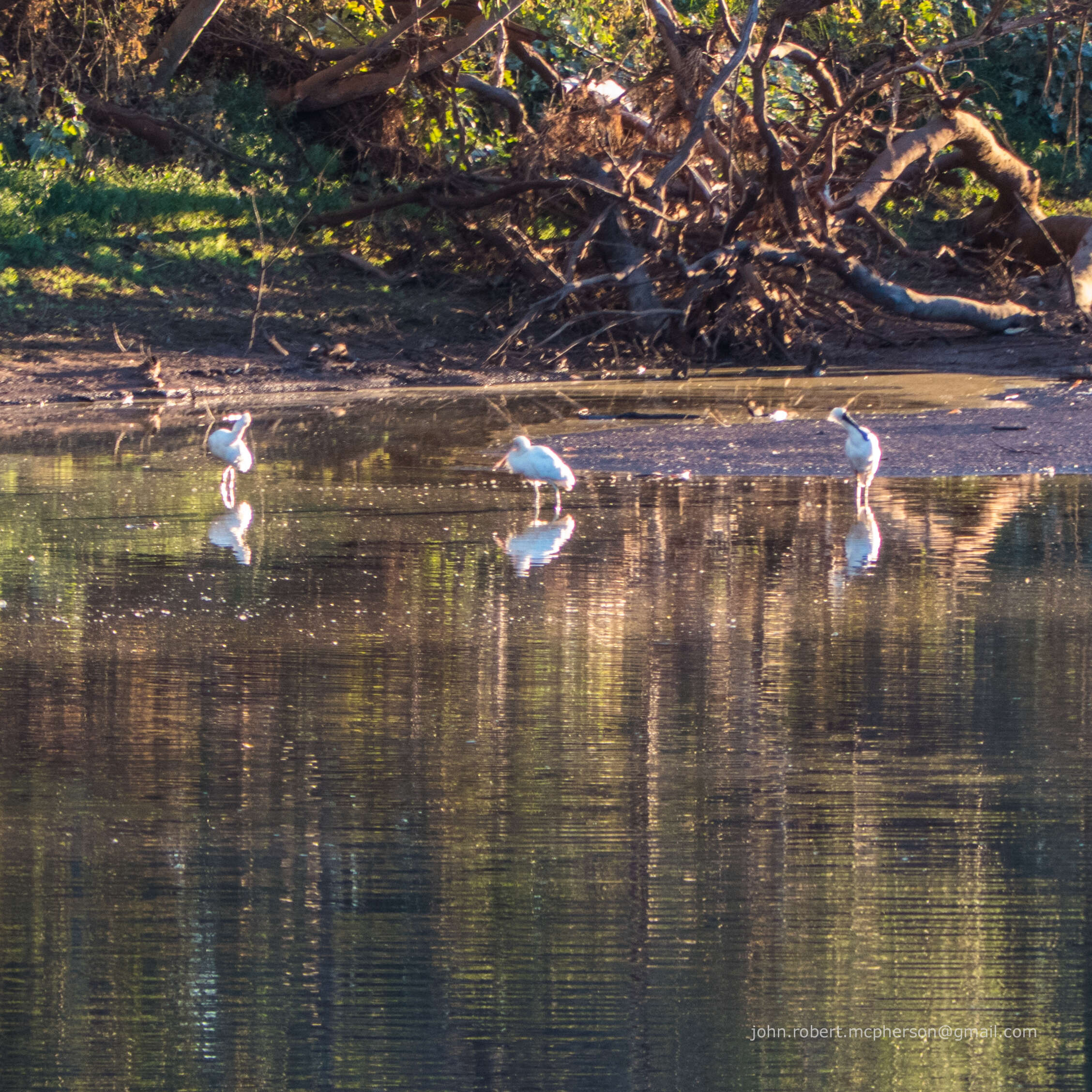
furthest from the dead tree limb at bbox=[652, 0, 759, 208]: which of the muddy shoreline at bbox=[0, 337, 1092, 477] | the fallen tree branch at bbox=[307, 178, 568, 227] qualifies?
the muddy shoreline at bbox=[0, 337, 1092, 477]

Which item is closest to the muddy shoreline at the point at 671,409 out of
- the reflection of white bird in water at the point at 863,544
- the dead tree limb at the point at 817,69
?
the reflection of white bird in water at the point at 863,544

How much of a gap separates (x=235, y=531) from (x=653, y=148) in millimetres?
12373

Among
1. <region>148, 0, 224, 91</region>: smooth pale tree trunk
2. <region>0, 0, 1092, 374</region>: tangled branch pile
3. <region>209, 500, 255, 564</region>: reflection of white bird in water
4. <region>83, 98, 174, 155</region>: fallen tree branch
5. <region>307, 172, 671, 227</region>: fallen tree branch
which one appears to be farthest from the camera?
<region>83, 98, 174, 155</region>: fallen tree branch

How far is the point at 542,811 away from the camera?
5168 millimetres

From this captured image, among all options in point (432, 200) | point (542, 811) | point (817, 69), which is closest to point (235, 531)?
point (542, 811)

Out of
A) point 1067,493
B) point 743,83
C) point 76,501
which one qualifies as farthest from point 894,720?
point 743,83

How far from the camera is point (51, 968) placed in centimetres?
411

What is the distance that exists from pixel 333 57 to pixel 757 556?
56.4 feet

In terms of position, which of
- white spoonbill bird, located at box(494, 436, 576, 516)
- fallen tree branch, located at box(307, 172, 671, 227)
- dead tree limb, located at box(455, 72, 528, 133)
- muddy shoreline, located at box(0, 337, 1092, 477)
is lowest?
white spoonbill bird, located at box(494, 436, 576, 516)

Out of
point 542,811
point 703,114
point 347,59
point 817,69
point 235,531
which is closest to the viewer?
point 542,811

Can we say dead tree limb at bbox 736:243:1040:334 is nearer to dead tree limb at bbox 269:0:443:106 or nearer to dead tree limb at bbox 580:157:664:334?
dead tree limb at bbox 580:157:664:334

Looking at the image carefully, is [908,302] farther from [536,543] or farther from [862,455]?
[536,543]

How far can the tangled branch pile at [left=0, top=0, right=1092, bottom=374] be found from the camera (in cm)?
1948

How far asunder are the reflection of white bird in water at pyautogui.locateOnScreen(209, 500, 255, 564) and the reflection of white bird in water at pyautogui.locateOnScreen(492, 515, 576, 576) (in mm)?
1432
